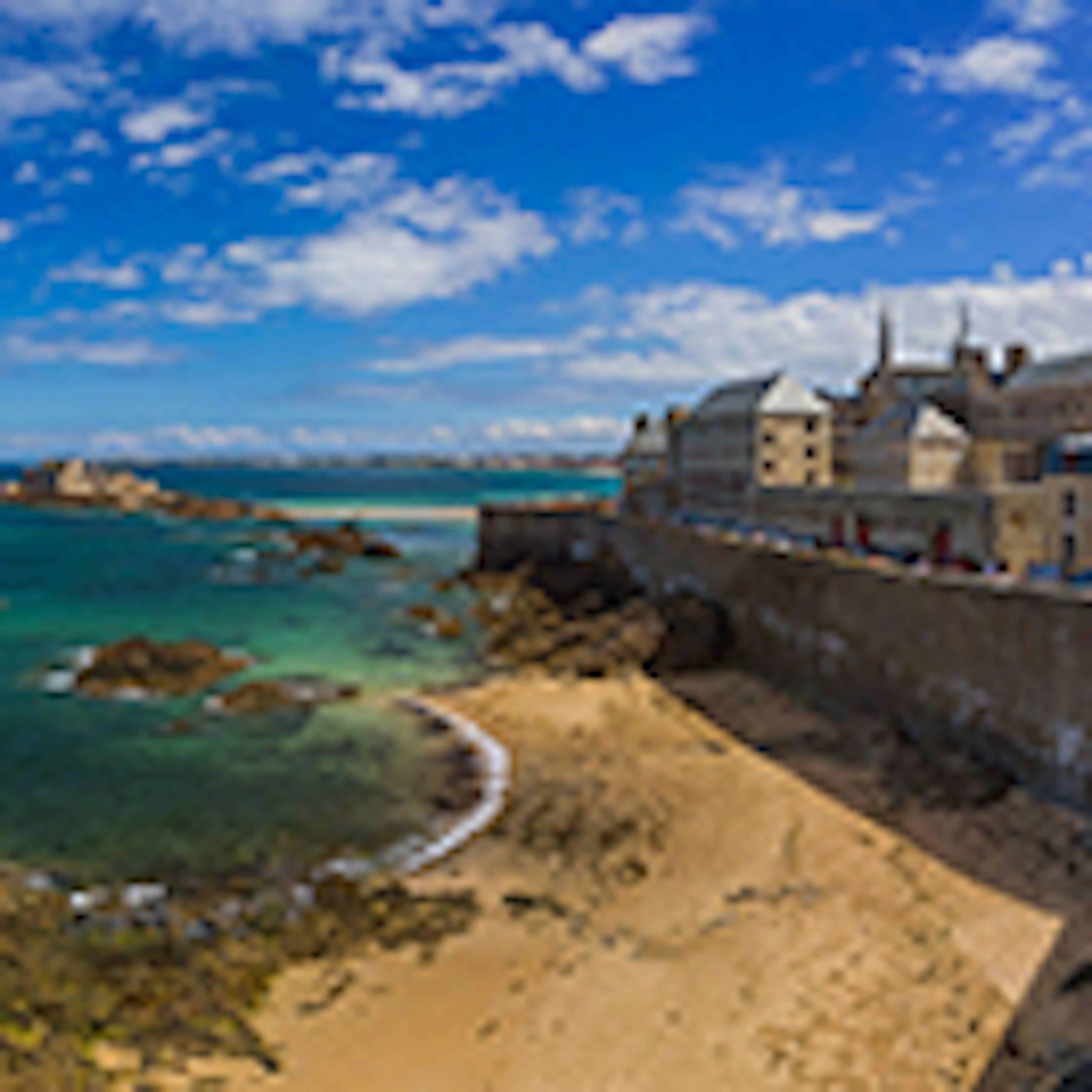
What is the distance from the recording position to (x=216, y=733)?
19.7 meters

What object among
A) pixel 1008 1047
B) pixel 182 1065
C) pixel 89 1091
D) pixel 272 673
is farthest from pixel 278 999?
pixel 272 673

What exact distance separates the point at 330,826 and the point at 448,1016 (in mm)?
5728

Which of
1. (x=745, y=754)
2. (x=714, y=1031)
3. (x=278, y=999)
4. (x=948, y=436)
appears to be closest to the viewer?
(x=714, y=1031)

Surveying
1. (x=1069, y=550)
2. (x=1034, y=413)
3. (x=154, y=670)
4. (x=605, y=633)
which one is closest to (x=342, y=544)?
(x=154, y=670)

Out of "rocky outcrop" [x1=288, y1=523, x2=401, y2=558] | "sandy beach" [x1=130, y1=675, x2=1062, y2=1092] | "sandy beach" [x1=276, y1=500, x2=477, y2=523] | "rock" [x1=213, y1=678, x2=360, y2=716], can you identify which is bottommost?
"sandy beach" [x1=130, y1=675, x2=1062, y2=1092]

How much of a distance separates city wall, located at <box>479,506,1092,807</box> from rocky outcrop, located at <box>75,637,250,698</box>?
14.6 meters

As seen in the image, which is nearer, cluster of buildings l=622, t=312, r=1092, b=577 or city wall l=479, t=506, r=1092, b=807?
city wall l=479, t=506, r=1092, b=807

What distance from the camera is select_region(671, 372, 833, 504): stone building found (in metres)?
34.5

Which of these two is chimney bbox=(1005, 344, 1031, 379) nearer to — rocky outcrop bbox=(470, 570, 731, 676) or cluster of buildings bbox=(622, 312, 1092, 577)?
cluster of buildings bbox=(622, 312, 1092, 577)

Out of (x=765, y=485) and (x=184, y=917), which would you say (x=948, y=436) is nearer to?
(x=765, y=485)

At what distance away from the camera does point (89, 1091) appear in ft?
25.5

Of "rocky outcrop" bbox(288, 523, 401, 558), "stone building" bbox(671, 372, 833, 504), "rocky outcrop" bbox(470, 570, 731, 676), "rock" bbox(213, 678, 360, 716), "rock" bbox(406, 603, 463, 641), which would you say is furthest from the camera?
"rocky outcrop" bbox(288, 523, 401, 558)

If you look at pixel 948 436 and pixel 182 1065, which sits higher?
pixel 948 436

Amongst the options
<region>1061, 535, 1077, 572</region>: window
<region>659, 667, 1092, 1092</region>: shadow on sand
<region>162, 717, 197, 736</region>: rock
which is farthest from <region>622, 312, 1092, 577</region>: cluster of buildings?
<region>162, 717, 197, 736</region>: rock
